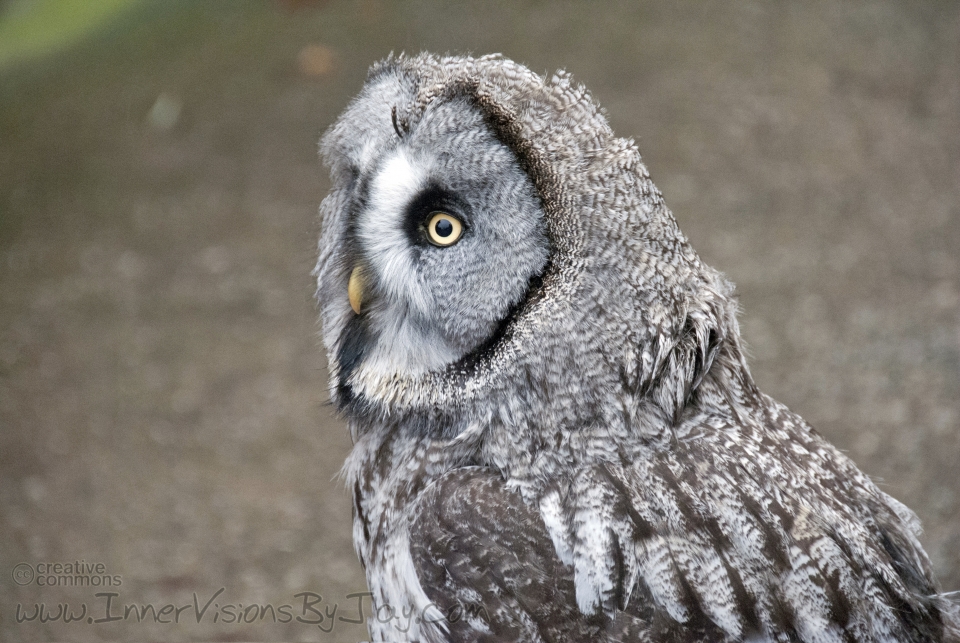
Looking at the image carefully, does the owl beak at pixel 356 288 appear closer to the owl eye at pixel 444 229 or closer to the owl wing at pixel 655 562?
the owl eye at pixel 444 229

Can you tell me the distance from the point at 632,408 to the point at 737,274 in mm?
2946

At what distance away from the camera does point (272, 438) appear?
3.70 metres

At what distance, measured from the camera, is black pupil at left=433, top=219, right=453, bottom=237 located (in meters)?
1.58

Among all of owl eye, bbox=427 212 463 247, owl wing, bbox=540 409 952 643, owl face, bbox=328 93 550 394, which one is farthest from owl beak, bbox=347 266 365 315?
owl wing, bbox=540 409 952 643

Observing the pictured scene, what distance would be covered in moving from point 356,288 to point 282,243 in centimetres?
293

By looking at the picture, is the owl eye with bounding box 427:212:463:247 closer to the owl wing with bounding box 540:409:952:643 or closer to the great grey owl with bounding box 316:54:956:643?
the great grey owl with bounding box 316:54:956:643

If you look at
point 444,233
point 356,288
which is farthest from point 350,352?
point 444,233

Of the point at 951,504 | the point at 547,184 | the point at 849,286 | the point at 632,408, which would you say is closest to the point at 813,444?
the point at 632,408

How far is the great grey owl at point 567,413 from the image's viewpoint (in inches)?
61.0

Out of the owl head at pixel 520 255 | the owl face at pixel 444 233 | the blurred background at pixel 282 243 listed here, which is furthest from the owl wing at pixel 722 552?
the blurred background at pixel 282 243

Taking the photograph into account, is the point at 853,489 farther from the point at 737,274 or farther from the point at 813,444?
the point at 737,274

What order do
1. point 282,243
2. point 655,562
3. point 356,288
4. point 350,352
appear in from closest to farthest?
point 655,562 < point 356,288 < point 350,352 < point 282,243

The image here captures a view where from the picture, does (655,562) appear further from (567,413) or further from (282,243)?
(282,243)

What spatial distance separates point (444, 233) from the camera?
1.58 meters
